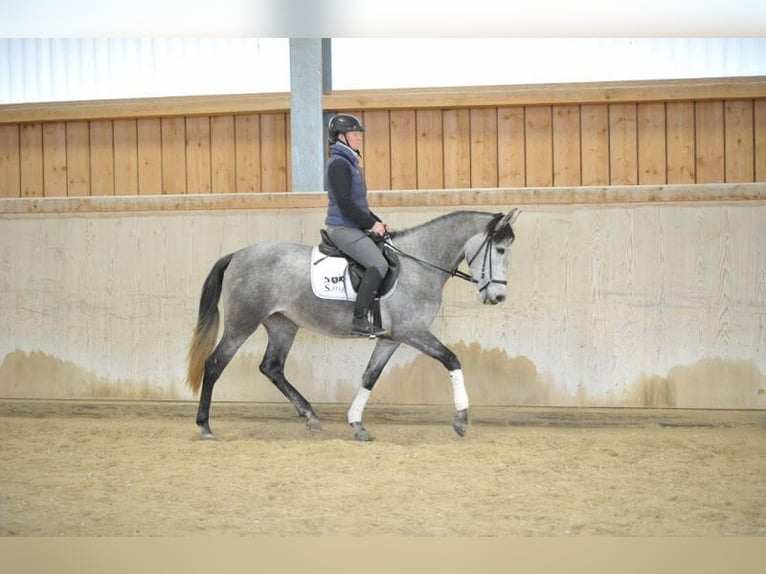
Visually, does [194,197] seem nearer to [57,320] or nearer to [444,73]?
[57,320]

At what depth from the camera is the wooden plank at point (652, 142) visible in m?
8.20

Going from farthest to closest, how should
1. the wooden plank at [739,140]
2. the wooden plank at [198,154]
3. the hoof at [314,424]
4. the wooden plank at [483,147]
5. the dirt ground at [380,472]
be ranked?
the wooden plank at [198,154] < the wooden plank at [483,147] < the wooden plank at [739,140] < the hoof at [314,424] < the dirt ground at [380,472]

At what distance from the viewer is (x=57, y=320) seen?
25.1 feet

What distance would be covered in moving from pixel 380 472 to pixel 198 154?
443cm

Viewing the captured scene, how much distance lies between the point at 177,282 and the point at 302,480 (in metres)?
2.75

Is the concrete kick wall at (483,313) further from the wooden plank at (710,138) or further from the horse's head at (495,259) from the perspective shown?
the wooden plank at (710,138)

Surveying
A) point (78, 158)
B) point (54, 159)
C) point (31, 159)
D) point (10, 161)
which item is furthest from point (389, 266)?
point (10, 161)

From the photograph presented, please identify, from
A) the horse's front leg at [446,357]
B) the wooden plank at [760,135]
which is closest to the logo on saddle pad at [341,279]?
the horse's front leg at [446,357]

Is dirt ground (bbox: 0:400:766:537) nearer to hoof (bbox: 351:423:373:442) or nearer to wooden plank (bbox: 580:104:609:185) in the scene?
hoof (bbox: 351:423:373:442)

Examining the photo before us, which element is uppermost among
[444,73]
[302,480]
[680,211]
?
[444,73]

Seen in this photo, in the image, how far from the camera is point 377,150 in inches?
338

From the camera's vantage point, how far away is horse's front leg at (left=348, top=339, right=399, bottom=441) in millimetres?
6406

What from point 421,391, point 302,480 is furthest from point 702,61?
point 302,480

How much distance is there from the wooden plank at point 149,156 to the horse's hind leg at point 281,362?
275 centimetres
